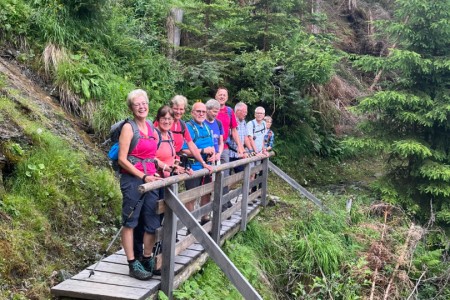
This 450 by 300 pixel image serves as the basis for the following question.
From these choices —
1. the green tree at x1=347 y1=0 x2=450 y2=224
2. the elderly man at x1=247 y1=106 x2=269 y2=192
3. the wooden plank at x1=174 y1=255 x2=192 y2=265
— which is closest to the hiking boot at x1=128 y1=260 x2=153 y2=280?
the wooden plank at x1=174 y1=255 x2=192 y2=265

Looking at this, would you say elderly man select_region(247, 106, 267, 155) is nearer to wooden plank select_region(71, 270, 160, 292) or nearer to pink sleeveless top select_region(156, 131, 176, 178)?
pink sleeveless top select_region(156, 131, 176, 178)

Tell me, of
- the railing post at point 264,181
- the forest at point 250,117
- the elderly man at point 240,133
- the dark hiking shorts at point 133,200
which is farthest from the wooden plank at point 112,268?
the railing post at point 264,181

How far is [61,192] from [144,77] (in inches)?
200

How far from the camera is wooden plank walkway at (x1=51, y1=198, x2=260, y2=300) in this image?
13.3ft

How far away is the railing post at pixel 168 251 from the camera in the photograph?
181 inches

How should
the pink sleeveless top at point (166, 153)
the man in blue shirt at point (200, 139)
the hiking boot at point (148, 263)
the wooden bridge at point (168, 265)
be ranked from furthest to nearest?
the man in blue shirt at point (200, 139), the pink sleeveless top at point (166, 153), the hiking boot at point (148, 263), the wooden bridge at point (168, 265)

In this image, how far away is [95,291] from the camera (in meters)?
4.04

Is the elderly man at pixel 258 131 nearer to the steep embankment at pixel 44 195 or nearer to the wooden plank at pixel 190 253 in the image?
the steep embankment at pixel 44 195

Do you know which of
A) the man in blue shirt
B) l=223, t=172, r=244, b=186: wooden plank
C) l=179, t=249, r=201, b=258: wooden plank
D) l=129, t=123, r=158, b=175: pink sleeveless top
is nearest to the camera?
l=129, t=123, r=158, b=175: pink sleeveless top

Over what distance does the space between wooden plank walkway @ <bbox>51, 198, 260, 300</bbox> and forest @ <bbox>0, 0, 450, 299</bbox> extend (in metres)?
0.23

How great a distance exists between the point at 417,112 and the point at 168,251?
8079mm

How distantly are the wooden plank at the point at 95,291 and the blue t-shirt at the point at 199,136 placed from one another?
224 cm

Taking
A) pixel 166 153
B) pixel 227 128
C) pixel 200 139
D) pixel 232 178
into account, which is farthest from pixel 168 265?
pixel 227 128

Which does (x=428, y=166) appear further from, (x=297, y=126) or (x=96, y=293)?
(x=96, y=293)
